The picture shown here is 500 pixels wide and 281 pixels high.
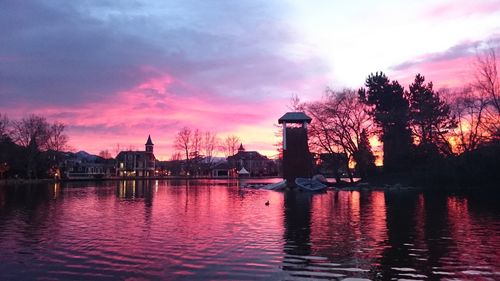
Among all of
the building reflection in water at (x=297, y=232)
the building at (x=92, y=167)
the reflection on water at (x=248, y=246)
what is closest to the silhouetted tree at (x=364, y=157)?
the building reflection in water at (x=297, y=232)

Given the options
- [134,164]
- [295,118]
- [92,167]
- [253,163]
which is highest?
[295,118]

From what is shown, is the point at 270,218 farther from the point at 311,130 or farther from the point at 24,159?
the point at 24,159

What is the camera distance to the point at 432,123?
6291cm

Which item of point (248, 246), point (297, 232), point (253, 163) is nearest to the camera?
point (248, 246)

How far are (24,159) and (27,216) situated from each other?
75.9 m

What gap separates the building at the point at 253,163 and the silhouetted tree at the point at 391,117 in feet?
327

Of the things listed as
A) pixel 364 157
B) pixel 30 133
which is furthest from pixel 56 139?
pixel 364 157

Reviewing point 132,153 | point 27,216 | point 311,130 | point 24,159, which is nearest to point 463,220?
point 27,216

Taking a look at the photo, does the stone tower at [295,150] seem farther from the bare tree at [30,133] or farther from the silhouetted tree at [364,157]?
the bare tree at [30,133]

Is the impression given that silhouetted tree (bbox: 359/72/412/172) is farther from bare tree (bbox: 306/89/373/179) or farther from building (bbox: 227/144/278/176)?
building (bbox: 227/144/278/176)

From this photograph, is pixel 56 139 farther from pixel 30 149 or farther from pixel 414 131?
pixel 414 131

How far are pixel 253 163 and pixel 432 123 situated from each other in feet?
405

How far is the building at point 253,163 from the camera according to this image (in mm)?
172250

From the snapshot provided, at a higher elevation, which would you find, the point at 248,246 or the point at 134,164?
the point at 134,164
